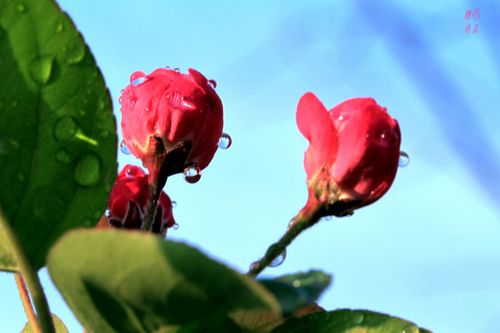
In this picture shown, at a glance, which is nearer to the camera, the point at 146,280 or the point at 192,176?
the point at 146,280

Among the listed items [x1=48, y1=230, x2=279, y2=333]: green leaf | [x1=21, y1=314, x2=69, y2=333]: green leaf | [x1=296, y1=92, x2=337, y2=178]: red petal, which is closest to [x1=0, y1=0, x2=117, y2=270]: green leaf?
[x1=48, y1=230, x2=279, y2=333]: green leaf

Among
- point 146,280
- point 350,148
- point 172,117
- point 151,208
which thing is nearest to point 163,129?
point 172,117

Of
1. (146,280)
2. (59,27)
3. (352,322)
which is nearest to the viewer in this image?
(146,280)

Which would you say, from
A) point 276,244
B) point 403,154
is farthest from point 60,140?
point 403,154

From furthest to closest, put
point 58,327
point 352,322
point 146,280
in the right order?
1. point 58,327
2. point 352,322
3. point 146,280

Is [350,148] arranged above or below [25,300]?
above

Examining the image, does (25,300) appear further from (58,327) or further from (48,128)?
(48,128)
